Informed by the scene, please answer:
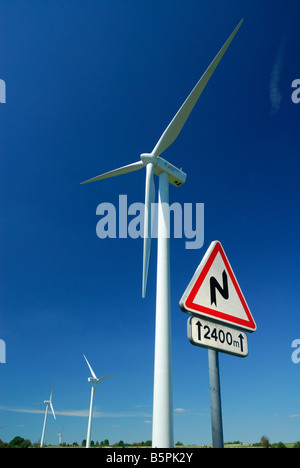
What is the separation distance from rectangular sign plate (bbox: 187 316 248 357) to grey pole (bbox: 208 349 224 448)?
0.12 meters

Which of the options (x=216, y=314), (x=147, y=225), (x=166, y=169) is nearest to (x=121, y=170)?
(x=166, y=169)

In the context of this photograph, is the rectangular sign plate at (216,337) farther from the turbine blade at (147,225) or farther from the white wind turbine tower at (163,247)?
the turbine blade at (147,225)

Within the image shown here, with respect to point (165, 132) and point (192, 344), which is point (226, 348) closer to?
point (192, 344)

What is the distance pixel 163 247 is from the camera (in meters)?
11.9

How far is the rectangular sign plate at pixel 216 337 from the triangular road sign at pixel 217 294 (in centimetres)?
7

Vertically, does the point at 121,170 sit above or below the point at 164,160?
above

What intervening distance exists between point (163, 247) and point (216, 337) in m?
9.03

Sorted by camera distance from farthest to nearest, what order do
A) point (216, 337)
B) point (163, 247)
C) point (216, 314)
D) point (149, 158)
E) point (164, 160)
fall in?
point (164, 160) → point (149, 158) → point (163, 247) → point (216, 314) → point (216, 337)

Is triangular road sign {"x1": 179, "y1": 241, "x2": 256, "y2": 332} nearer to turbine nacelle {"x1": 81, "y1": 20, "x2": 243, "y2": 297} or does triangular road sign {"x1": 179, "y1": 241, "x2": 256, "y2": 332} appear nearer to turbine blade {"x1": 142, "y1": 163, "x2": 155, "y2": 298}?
turbine blade {"x1": 142, "y1": 163, "x2": 155, "y2": 298}

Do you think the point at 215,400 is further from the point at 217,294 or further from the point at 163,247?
the point at 163,247

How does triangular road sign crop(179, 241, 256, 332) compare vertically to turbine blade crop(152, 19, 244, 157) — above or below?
below

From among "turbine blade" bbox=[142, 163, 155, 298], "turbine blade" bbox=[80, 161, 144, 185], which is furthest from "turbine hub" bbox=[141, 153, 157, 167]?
"turbine blade" bbox=[80, 161, 144, 185]

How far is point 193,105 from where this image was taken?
16391 mm

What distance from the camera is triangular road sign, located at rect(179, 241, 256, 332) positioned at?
9.56ft
